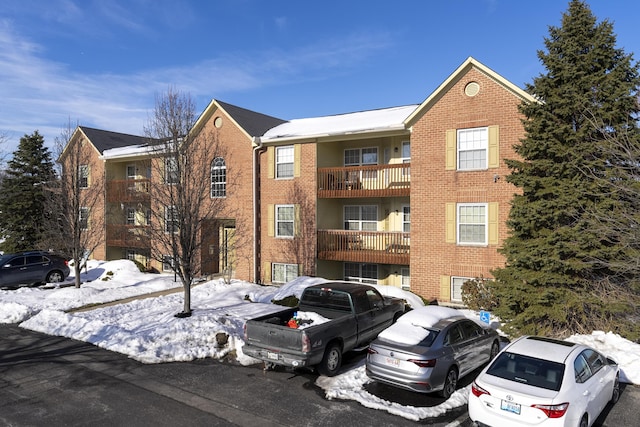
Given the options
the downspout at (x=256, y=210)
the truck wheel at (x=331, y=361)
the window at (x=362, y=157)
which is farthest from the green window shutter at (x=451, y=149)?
the truck wheel at (x=331, y=361)

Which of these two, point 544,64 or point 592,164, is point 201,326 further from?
point 544,64

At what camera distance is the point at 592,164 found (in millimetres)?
10812

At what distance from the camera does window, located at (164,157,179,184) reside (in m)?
13.9

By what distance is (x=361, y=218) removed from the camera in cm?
2044

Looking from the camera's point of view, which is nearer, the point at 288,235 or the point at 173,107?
the point at 173,107

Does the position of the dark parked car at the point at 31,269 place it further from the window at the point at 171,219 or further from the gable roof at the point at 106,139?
the window at the point at 171,219

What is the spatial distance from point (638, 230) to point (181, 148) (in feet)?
41.7

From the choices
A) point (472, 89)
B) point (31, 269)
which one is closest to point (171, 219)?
point (31, 269)

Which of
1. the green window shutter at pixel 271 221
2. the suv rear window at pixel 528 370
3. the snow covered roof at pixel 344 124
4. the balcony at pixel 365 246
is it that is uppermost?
the snow covered roof at pixel 344 124

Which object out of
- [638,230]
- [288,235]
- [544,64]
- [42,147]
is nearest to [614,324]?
[638,230]

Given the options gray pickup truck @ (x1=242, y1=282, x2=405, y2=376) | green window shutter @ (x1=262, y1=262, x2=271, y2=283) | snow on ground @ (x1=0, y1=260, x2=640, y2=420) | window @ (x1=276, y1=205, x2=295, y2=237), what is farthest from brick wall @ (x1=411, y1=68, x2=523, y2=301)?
green window shutter @ (x1=262, y1=262, x2=271, y2=283)

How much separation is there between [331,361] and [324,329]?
2.73 feet

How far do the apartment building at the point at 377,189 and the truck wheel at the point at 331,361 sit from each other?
687 cm

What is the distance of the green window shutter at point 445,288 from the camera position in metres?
16.1
